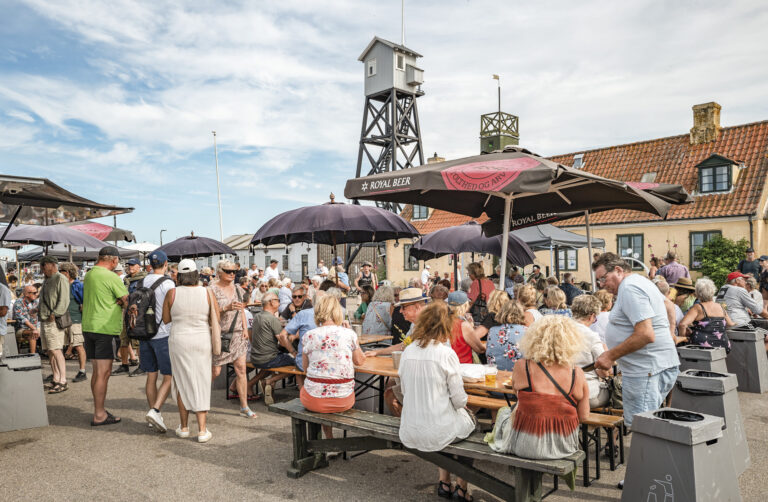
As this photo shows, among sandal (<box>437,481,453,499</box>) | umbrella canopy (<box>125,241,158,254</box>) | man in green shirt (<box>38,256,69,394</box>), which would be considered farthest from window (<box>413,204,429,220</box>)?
sandal (<box>437,481,453,499</box>)

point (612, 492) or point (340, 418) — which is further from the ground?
point (340, 418)

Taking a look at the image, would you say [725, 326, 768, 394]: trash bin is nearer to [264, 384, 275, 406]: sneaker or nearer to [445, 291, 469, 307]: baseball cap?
[445, 291, 469, 307]: baseball cap

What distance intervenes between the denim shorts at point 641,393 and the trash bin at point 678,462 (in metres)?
0.42

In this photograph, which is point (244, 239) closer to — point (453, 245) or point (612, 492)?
point (453, 245)

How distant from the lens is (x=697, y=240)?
2245 cm

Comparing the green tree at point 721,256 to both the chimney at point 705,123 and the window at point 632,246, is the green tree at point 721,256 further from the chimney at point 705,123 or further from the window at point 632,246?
the chimney at point 705,123

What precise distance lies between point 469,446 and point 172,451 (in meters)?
3.12

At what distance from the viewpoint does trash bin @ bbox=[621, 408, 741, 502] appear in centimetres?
333

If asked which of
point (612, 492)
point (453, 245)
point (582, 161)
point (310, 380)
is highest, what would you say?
point (582, 161)

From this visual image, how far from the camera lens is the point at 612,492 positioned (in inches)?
167

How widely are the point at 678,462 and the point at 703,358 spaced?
11.0 feet

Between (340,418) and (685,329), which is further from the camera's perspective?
(685,329)

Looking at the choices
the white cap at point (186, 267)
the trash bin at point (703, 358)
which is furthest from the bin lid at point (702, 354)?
the white cap at point (186, 267)

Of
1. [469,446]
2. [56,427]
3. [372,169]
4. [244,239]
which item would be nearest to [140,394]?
[56,427]
